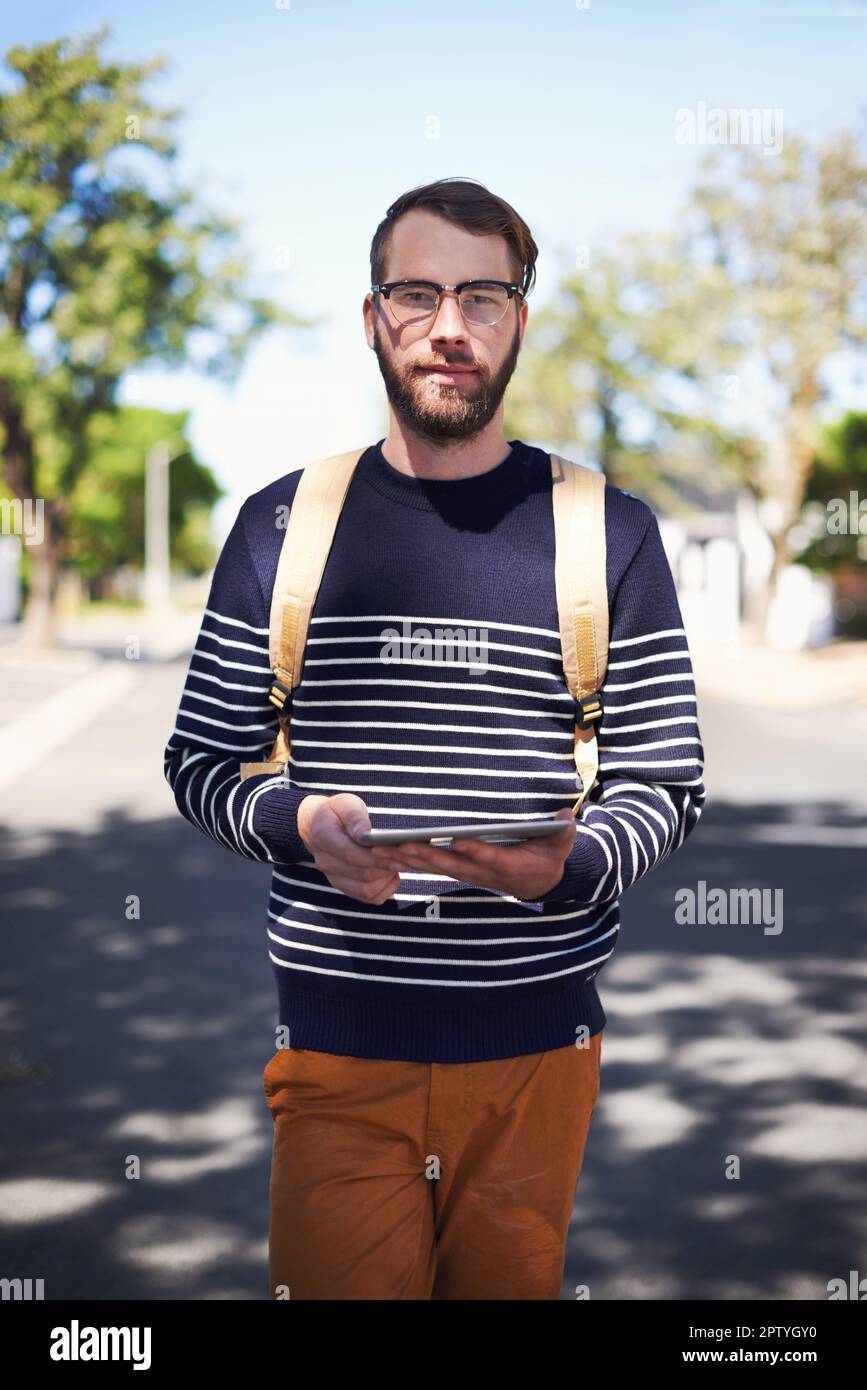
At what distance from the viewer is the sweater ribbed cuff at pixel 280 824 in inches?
82.2

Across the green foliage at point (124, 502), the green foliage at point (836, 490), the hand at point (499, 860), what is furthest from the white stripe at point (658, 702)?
the green foliage at point (124, 502)

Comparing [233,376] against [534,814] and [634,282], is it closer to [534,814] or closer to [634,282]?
[634,282]

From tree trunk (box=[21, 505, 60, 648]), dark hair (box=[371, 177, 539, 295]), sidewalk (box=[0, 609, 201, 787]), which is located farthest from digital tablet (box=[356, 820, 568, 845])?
tree trunk (box=[21, 505, 60, 648])

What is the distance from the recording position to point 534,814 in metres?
2.16

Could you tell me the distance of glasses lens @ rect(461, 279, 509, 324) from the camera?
218 centimetres

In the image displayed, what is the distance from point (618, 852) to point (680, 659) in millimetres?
303

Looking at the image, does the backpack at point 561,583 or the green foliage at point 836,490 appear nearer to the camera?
the backpack at point 561,583

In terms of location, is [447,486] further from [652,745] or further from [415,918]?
[415,918]

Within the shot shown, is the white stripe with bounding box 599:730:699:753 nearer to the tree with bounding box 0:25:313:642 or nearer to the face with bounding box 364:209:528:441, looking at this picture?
the face with bounding box 364:209:528:441

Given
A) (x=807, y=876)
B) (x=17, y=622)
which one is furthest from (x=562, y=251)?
(x=807, y=876)

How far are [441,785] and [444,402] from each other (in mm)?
545

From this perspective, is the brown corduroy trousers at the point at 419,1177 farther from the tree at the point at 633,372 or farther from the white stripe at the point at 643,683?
the tree at the point at 633,372

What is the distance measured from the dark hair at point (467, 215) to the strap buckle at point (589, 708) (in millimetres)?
620

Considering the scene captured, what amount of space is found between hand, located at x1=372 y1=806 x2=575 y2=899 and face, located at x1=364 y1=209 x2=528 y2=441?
0.62m
